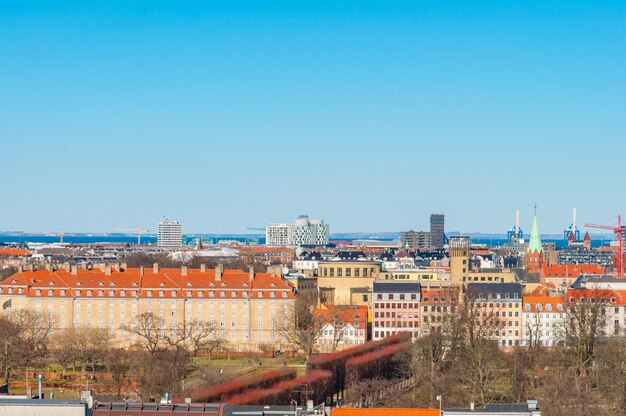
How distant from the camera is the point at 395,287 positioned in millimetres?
104375

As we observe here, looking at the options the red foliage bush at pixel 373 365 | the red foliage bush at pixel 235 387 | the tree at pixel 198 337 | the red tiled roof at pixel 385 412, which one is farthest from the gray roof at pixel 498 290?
the red tiled roof at pixel 385 412

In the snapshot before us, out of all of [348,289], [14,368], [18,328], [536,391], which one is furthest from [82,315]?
[536,391]

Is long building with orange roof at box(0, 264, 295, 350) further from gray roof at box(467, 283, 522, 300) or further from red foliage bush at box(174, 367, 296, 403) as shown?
red foliage bush at box(174, 367, 296, 403)

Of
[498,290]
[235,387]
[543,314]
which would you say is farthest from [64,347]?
[543,314]

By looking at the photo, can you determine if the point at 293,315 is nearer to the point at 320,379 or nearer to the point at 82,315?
the point at 82,315

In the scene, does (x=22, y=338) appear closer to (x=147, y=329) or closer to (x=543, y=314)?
(x=147, y=329)

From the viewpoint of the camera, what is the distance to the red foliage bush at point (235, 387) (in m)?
59.9

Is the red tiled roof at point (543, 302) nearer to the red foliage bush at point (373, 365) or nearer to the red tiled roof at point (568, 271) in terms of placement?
the red foliage bush at point (373, 365)

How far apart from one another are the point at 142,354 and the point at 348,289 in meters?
45.0

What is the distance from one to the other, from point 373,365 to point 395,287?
83.2ft

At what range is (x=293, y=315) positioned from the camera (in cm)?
9850

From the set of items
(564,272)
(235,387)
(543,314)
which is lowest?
(235,387)

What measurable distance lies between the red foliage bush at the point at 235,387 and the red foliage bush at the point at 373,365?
3.52 metres

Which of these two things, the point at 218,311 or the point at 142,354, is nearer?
the point at 142,354
